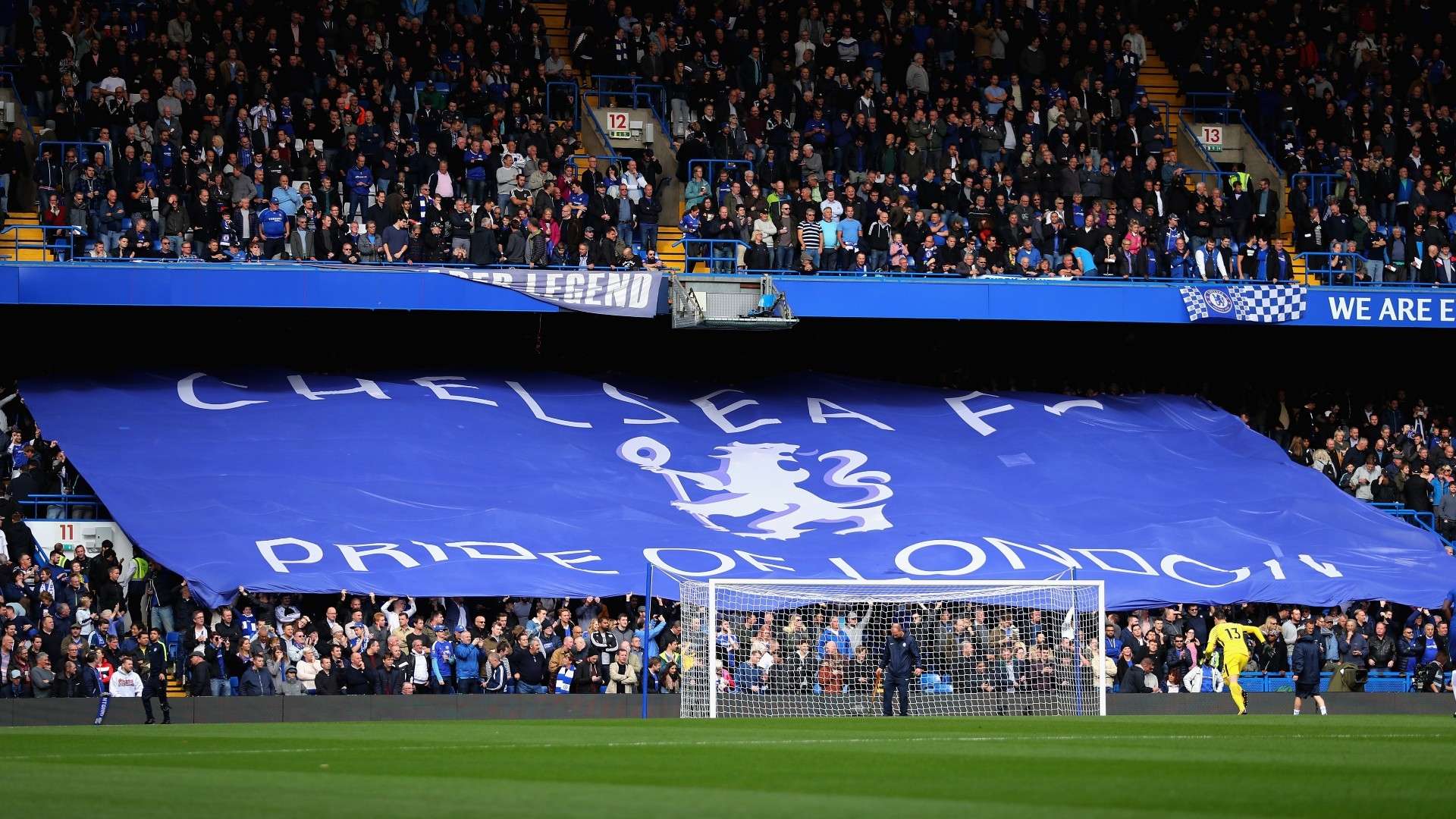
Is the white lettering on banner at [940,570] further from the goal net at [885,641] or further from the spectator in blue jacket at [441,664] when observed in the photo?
the spectator in blue jacket at [441,664]

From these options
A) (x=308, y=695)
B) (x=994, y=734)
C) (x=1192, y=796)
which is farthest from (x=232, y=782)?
(x=308, y=695)

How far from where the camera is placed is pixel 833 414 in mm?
35094

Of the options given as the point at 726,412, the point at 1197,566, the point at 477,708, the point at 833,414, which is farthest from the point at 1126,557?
the point at 477,708

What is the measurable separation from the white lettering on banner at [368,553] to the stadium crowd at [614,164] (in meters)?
5.75

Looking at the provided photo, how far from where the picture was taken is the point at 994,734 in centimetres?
1909

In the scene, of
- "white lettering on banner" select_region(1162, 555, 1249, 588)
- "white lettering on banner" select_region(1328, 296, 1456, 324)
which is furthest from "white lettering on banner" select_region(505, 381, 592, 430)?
"white lettering on banner" select_region(1328, 296, 1456, 324)

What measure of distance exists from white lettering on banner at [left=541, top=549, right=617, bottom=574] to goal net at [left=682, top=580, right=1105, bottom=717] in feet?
6.04

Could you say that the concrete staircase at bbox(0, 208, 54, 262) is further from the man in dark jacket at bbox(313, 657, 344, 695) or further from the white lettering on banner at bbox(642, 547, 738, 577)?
the white lettering on banner at bbox(642, 547, 738, 577)

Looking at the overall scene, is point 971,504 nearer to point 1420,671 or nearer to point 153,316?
point 1420,671

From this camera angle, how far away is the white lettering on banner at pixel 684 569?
2920cm

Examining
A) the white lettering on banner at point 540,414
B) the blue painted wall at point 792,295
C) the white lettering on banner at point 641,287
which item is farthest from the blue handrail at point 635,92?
the white lettering on banner at point 540,414

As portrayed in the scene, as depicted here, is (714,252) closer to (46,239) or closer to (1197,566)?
(1197,566)

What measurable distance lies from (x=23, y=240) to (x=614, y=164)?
9.61m

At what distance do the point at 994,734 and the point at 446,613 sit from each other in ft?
37.3
